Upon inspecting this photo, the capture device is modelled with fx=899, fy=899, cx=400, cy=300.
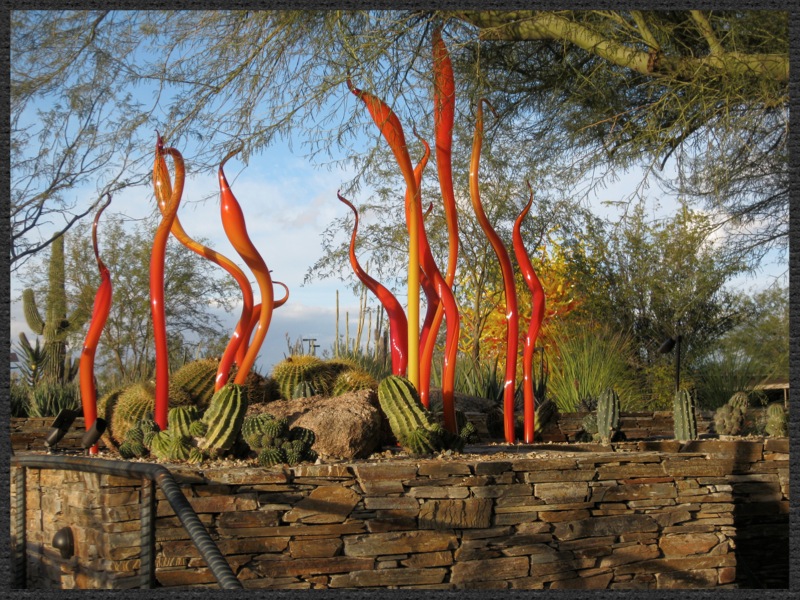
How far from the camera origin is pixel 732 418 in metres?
8.18

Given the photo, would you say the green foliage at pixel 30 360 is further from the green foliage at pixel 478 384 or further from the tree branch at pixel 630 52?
the tree branch at pixel 630 52

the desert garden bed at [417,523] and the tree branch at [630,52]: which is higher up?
the tree branch at [630,52]

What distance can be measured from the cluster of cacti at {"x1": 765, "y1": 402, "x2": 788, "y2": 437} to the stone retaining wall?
212 centimetres

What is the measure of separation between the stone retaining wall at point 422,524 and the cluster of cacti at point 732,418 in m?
2.36

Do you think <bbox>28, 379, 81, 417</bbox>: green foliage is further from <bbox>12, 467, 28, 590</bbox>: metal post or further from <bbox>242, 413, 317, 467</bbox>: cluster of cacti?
<bbox>242, 413, 317, 467</bbox>: cluster of cacti

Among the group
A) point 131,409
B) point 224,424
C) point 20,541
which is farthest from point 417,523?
point 131,409

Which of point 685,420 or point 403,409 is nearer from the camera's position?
point 403,409

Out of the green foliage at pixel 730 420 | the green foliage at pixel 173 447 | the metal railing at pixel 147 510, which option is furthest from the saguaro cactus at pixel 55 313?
the green foliage at pixel 730 420

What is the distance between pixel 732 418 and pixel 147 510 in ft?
19.3

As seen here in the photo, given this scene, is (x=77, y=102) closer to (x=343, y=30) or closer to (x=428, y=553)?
(x=343, y=30)

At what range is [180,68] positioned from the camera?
251 inches

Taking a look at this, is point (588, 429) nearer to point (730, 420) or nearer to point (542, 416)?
point (542, 416)

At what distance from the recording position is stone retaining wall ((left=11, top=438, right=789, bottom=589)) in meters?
4.76

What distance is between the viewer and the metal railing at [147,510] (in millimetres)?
2949
